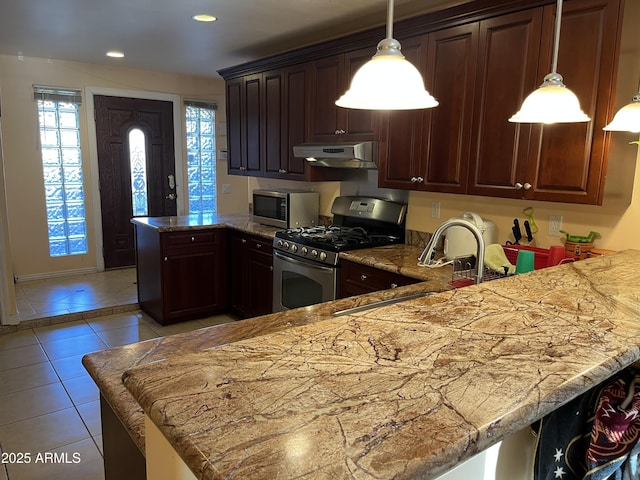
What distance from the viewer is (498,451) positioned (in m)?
0.98

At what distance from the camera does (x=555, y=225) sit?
2.62 meters

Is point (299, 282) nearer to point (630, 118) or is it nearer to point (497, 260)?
point (497, 260)

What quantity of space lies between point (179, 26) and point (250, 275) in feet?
6.87

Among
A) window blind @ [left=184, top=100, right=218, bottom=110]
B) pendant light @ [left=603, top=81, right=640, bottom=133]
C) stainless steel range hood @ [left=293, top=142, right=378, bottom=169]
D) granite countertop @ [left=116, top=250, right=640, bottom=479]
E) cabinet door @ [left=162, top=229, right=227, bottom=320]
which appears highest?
window blind @ [left=184, top=100, right=218, bottom=110]

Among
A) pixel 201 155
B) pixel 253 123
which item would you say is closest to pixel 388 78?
pixel 253 123

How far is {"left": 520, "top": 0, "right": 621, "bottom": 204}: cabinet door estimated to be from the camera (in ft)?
6.86

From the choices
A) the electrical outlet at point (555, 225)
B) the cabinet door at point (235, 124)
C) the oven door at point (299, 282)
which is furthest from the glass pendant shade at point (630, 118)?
the cabinet door at point (235, 124)

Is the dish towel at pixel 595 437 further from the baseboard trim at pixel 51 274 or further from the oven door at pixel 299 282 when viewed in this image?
the baseboard trim at pixel 51 274

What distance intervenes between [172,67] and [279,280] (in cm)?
326

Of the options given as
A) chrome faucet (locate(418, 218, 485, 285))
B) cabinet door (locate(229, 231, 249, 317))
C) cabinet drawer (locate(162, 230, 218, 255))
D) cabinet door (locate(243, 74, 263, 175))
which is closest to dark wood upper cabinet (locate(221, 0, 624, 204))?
cabinet door (locate(243, 74, 263, 175))

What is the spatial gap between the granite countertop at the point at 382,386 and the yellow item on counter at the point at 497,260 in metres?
1.13

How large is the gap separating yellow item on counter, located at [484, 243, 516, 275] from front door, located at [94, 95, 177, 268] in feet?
15.4

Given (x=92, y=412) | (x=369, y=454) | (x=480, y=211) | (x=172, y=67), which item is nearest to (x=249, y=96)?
(x=172, y=67)

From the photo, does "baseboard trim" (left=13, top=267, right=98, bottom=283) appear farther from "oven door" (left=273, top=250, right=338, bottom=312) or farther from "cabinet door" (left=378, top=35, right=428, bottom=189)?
"cabinet door" (left=378, top=35, right=428, bottom=189)
